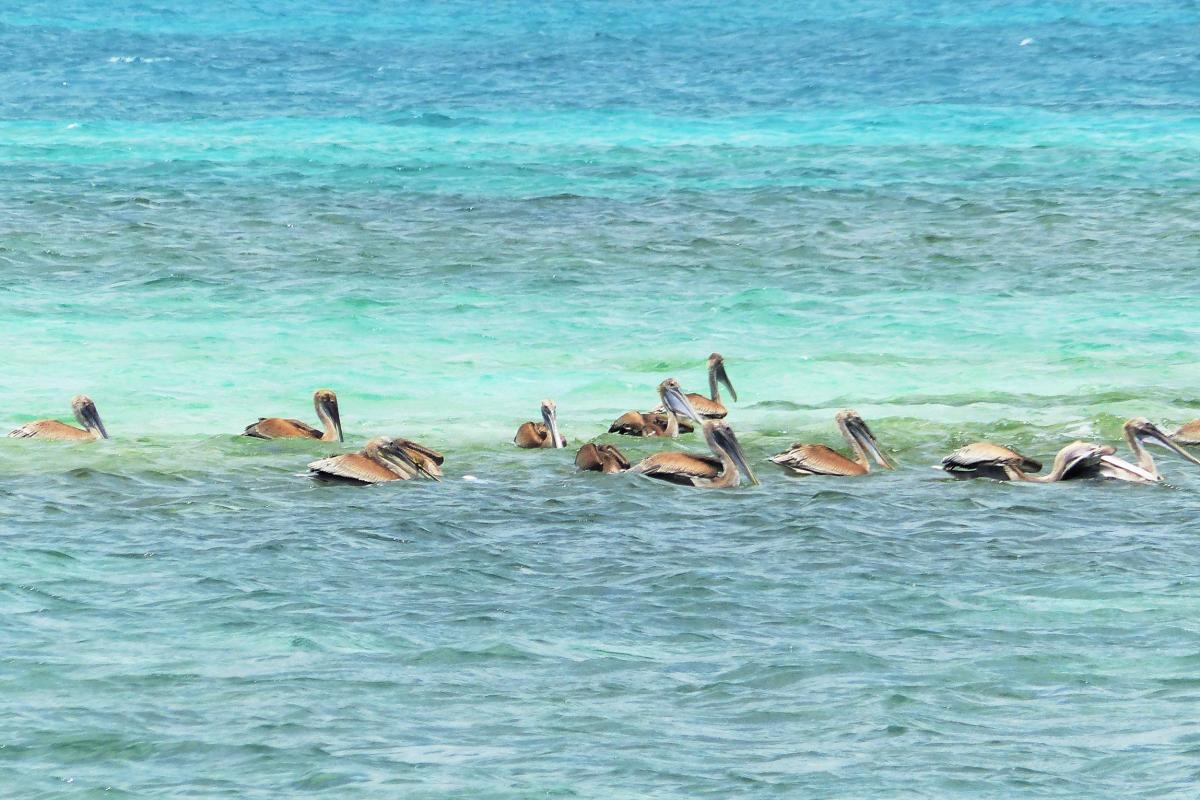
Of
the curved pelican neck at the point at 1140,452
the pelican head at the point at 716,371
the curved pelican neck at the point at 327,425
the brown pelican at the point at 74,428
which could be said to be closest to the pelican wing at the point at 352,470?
the curved pelican neck at the point at 327,425

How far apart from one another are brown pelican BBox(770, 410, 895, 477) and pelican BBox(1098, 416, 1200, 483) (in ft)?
4.69

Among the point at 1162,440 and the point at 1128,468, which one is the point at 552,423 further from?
the point at 1162,440

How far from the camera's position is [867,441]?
42.5 ft

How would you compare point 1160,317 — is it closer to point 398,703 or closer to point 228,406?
point 228,406

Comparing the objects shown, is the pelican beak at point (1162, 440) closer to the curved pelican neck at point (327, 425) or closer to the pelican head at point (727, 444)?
the pelican head at point (727, 444)

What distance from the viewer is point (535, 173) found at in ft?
96.9

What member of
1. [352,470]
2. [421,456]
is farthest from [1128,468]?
[352,470]

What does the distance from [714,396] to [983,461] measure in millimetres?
3235

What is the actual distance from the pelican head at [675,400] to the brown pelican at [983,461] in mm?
2059

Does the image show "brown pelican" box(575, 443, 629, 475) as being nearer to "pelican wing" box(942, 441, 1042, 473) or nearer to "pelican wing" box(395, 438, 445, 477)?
"pelican wing" box(395, 438, 445, 477)

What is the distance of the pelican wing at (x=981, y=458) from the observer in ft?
40.3

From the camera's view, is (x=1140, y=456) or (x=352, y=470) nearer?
(x=352, y=470)

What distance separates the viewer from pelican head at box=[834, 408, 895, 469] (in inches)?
507

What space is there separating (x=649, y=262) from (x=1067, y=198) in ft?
24.0
